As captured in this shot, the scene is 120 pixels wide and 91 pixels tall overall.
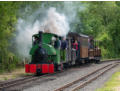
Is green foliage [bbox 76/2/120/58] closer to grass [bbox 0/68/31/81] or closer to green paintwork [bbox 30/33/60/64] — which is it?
grass [bbox 0/68/31/81]

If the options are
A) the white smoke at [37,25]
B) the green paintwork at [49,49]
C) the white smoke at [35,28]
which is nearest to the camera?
the green paintwork at [49,49]

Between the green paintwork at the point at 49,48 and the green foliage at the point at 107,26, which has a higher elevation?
the green foliage at the point at 107,26

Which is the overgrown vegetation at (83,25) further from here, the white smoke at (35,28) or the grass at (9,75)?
the grass at (9,75)

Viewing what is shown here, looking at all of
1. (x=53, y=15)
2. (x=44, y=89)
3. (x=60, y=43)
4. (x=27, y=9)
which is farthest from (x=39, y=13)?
(x=44, y=89)

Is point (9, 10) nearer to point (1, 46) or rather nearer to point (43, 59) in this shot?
point (1, 46)

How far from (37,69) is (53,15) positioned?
7543 mm

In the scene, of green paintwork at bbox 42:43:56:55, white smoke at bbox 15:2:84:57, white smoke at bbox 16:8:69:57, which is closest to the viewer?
green paintwork at bbox 42:43:56:55

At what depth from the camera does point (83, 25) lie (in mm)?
36844

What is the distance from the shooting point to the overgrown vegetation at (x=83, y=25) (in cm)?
2122

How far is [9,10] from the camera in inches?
856

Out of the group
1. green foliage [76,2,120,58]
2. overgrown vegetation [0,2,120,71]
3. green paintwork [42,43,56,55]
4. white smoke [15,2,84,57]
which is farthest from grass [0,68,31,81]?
green foliage [76,2,120,58]

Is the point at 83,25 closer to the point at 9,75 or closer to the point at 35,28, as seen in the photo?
the point at 35,28

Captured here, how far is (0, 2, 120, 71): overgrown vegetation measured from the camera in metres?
21.2

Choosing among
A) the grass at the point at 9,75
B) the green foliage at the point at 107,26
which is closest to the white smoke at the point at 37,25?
the grass at the point at 9,75
